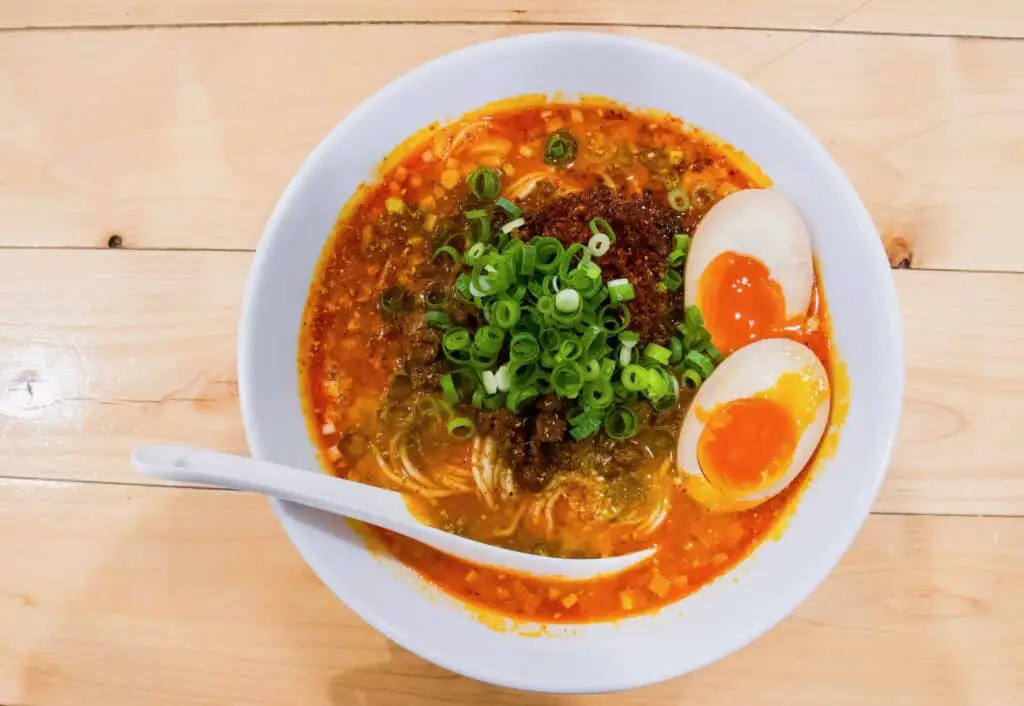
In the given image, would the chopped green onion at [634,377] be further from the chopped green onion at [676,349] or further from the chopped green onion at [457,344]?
the chopped green onion at [457,344]

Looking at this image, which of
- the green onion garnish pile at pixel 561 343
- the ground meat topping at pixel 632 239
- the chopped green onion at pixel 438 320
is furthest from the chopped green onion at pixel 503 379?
the ground meat topping at pixel 632 239

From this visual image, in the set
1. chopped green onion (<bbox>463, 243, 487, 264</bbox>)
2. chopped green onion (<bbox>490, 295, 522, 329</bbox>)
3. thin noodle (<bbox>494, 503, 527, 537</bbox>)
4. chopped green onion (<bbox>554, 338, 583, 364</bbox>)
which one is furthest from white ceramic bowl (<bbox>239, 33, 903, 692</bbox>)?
chopped green onion (<bbox>554, 338, 583, 364</bbox>)

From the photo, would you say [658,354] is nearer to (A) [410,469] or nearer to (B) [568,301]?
(B) [568,301]

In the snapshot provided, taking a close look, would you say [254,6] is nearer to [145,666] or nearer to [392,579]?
[392,579]

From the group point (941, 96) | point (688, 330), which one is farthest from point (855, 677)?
point (941, 96)

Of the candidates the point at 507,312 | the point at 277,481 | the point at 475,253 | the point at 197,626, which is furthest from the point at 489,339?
the point at 197,626

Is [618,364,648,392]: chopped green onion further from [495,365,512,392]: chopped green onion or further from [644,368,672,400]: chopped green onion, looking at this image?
[495,365,512,392]: chopped green onion
